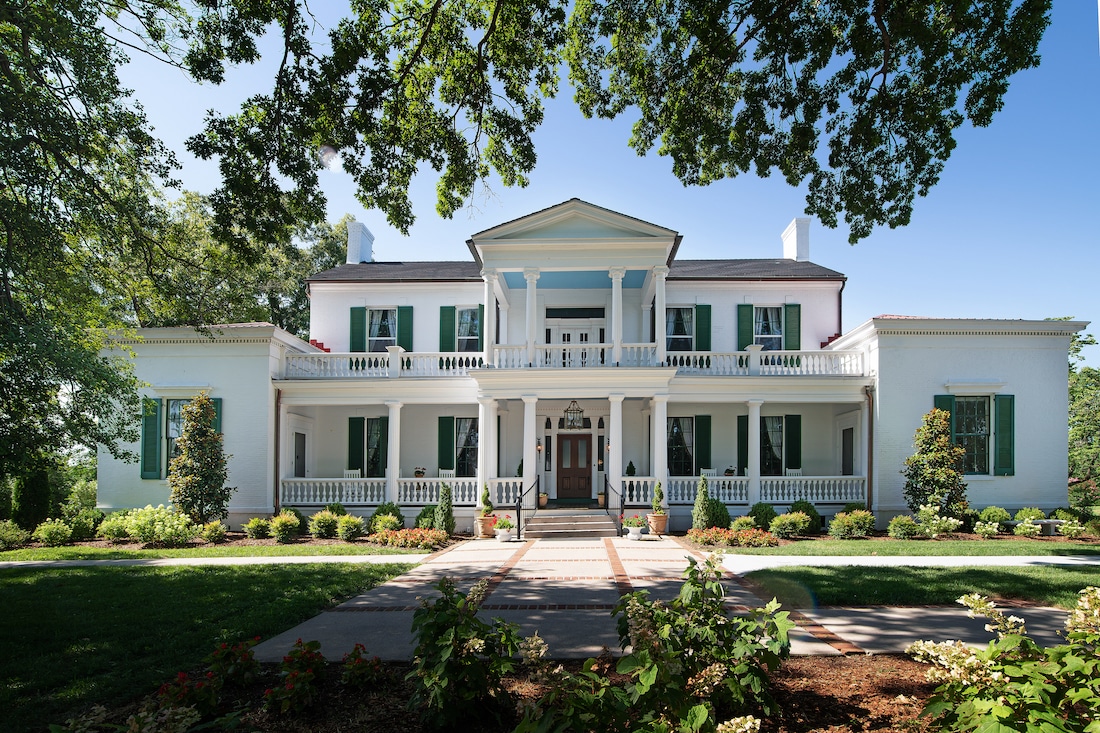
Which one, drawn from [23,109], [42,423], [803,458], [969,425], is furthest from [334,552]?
[969,425]

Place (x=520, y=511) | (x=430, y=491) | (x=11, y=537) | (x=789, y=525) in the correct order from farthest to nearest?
(x=430, y=491) < (x=520, y=511) < (x=789, y=525) < (x=11, y=537)

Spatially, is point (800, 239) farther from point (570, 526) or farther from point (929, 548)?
point (570, 526)

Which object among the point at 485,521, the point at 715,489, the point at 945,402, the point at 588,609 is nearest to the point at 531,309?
the point at 485,521

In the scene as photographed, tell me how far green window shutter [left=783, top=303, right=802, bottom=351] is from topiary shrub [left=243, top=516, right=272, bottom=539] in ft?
55.5

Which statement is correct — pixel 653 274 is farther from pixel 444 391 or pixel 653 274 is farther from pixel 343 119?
pixel 343 119

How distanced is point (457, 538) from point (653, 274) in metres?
9.61

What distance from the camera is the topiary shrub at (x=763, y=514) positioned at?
54.9 feet

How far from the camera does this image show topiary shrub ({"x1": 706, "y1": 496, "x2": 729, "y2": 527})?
639 inches

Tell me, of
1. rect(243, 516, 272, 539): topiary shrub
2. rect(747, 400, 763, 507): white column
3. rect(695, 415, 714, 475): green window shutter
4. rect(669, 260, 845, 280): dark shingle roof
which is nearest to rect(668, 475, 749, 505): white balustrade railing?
rect(747, 400, 763, 507): white column

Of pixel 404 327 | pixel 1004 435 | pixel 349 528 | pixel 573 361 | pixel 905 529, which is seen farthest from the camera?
pixel 404 327

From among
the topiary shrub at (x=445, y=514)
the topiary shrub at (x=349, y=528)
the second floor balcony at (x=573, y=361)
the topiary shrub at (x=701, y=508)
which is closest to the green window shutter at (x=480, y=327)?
the second floor balcony at (x=573, y=361)

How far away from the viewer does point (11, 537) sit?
598 inches

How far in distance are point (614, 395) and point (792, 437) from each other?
672 cm

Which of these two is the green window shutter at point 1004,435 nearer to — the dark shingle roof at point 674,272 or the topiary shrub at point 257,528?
the dark shingle roof at point 674,272
